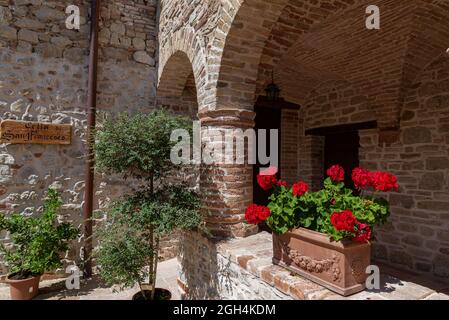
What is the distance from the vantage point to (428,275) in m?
4.00

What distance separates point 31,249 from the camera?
157 inches

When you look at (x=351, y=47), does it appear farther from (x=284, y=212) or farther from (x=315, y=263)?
(x=315, y=263)

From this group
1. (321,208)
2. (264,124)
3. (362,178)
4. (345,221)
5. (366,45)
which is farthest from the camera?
(264,124)

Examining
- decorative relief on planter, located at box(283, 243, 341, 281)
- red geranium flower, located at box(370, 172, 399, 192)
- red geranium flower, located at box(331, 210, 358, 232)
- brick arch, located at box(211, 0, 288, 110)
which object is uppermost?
A: brick arch, located at box(211, 0, 288, 110)

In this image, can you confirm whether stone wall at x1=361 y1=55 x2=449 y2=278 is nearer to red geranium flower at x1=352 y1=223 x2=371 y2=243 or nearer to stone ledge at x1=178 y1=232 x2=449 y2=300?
stone ledge at x1=178 y1=232 x2=449 y2=300

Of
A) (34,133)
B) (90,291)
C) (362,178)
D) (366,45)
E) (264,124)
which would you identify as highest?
(366,45)

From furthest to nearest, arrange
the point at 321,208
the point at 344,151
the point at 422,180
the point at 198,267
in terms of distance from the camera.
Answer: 1. the point at 344,151
2. the point at 422,180
3. the point at 198,267
4. the point at 321,208

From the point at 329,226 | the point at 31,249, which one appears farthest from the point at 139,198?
the point at 329,226

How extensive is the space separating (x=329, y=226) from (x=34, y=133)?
14.5ft

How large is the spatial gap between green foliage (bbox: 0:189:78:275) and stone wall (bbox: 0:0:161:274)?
0.39 meters

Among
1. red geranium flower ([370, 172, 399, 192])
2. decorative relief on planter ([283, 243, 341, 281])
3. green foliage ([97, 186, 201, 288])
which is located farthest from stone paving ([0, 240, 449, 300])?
red geranium flower ([370, 172, 399, 192])

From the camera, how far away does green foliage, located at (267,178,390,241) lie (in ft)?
6.79

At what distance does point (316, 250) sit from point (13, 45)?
504 cm
